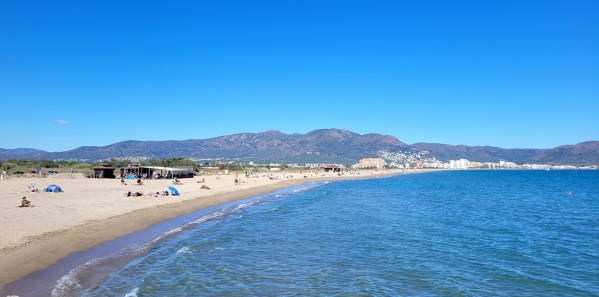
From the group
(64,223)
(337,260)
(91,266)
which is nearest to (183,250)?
(91,266)

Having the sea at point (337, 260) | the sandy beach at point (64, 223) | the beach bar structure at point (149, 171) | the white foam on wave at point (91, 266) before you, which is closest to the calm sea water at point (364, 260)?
the sea at point (337, 260)

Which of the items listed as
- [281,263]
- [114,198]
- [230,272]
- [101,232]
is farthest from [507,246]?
[114,198]

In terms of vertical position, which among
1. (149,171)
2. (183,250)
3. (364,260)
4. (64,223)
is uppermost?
(149,171)

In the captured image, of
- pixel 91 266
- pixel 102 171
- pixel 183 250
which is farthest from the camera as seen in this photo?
pixel 102 171

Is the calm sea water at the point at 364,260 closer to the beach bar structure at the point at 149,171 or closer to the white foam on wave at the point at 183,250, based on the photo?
the white foam on wave at the point at 183,250

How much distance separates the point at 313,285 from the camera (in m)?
9.83

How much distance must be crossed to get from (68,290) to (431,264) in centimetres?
1046

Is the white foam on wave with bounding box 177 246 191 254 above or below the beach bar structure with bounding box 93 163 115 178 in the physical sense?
below

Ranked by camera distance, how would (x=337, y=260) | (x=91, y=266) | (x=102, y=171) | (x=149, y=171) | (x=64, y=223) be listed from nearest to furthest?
(x=91, y=266)
(x=337, y=260)
(x=64, y=223)
(x=102, y=171)
(x=149, y=171)


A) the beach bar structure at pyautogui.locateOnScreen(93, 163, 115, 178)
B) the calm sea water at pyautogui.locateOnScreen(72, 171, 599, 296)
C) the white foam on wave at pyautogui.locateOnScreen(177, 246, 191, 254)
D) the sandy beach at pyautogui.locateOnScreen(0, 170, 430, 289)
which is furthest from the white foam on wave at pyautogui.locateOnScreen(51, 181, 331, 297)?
the beach bar structure at pyautogui.locateOnScreen(93, 163, 115, 178)

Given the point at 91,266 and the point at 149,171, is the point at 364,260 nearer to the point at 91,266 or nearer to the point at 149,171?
the point at 91,266

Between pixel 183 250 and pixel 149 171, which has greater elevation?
pixel 149 171

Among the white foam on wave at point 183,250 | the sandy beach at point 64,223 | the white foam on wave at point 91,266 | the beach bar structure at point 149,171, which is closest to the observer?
the white foam on wave at point 91,266

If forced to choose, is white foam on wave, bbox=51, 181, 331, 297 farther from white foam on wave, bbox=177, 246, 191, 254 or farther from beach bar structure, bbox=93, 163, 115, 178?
beach bar structure, bbox=93, 163, 115, 178
